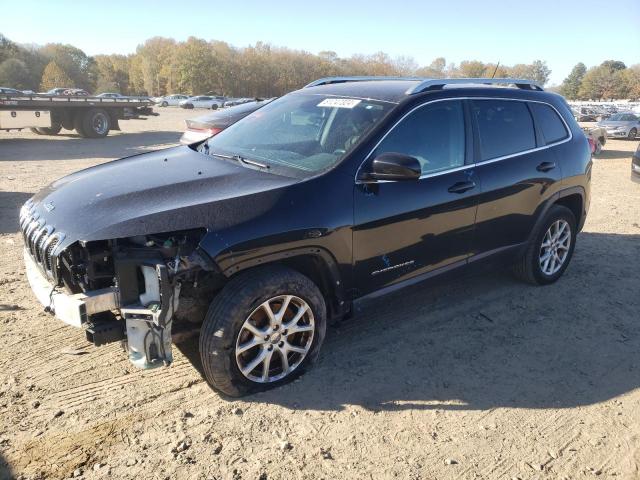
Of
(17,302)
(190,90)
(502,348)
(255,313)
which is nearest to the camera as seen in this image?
(255,313)

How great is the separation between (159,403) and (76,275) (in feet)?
3.04

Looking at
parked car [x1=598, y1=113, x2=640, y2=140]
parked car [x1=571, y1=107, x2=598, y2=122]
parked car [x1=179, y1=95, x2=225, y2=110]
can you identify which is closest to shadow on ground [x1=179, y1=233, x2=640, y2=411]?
parked car [x1=598, y1=113, x2=640, y2=140]

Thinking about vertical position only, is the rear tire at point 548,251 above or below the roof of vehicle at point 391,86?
below

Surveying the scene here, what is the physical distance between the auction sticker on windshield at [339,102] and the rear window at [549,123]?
74.0 inches

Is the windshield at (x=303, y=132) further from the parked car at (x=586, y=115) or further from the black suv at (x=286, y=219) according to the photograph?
the parked car at (x=586, y=115)

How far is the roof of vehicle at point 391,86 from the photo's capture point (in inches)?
150

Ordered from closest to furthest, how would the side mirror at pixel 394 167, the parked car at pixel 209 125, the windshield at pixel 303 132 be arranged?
1. the side mirror at pixel 394 167
2. the windshield at pixel 303 132
3. the parked car at pixel 209 125

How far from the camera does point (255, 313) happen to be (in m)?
3.13

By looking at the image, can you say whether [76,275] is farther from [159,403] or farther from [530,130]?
[530,130]

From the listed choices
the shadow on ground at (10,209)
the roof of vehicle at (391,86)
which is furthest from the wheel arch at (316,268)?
the shadow on ground at (10,209)

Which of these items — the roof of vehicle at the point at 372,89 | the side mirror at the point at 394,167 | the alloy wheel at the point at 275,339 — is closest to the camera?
the alloy wheel at the point at 275,339

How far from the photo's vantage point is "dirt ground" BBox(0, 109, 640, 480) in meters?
2.74

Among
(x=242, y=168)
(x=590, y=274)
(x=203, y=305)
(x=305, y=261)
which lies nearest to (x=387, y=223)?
(x=305, y=261)

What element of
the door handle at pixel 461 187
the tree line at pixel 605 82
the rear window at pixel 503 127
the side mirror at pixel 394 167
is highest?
the tree line at pixel 605 82
